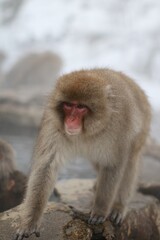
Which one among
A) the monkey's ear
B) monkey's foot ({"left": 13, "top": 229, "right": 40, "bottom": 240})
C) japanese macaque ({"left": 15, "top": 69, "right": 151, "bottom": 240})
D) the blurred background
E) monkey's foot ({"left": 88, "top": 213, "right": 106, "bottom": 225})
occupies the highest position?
the blurred background

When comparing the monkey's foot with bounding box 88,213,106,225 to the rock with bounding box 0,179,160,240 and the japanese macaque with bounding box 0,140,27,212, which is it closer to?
the rock with bounding box 0,179,160,240

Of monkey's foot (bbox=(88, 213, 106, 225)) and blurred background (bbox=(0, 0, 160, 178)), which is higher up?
blurred background (bbox=(0, 0, 160, 178))

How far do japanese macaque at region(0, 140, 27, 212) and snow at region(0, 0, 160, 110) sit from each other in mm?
13053

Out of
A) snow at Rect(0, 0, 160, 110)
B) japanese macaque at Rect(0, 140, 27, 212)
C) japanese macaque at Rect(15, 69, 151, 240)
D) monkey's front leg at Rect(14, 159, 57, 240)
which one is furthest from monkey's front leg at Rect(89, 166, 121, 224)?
snow at Rect(0, 0, 160, 110)

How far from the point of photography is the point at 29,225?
3354 mm

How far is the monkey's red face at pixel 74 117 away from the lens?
10.4 ft

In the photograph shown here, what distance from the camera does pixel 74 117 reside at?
316 cm

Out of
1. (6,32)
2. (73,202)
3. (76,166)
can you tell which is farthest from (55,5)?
(73,202)

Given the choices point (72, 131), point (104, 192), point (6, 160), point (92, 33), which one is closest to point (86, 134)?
point (72, 131)

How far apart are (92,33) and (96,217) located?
730 inches

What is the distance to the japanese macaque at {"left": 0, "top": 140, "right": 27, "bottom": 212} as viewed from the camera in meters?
4.40

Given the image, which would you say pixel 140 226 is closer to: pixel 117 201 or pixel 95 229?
pixel 117 201

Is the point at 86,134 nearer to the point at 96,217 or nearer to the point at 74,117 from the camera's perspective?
the point at 74,117

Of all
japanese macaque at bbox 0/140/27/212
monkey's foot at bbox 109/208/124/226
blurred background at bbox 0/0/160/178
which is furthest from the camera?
blurred background at bbox 0/0/160/178
